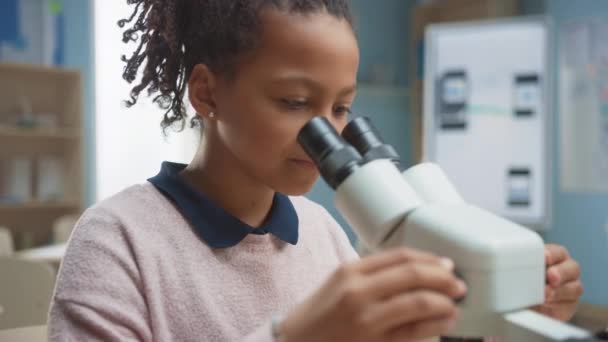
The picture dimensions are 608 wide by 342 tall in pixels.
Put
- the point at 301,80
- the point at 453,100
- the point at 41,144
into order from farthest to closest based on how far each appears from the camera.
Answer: the point at 41,144 < the point at 453,100 < the point at 301,80

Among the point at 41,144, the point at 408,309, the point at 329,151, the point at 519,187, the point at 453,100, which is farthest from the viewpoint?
the point at 41,144

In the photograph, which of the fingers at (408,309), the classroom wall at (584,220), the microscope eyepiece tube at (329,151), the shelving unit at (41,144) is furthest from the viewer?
the shelving unit at (41,144)

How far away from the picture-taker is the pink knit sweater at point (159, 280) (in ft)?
2.21

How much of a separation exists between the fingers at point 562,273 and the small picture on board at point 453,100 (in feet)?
9.34

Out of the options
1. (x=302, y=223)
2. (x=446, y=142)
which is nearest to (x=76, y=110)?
(x=446, y=142)

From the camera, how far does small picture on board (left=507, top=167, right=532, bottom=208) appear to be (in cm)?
331

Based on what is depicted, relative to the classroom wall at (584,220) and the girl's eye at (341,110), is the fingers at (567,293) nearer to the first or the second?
the girl's eye at (341,110)

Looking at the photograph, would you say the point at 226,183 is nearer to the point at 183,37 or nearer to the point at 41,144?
the point at 183,37

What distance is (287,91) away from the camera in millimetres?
694

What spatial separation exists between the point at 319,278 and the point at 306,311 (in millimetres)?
438

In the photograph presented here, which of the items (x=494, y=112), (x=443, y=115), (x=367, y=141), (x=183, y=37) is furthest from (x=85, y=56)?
(x=367, y=141)

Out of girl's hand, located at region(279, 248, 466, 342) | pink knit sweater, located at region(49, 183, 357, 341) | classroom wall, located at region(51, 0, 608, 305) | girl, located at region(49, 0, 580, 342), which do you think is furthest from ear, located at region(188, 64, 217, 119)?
classroom wall, located at region(51, 0, 608, 305)

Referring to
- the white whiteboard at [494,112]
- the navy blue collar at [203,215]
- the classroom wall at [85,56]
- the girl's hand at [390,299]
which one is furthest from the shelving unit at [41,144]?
the girl's hand at [390,299]

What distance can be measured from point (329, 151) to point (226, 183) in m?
0.28
